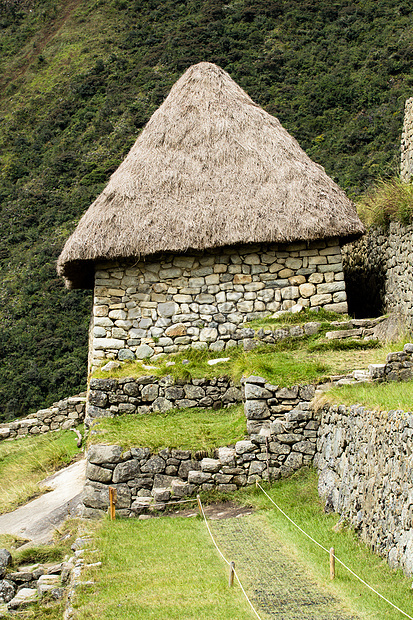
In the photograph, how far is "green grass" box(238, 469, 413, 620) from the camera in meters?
4.53

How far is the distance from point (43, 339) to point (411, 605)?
20015 millimetres

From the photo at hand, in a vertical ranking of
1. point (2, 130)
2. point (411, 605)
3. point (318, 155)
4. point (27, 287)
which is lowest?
point (411, 605)

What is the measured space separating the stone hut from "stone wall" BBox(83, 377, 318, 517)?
229 centimetres

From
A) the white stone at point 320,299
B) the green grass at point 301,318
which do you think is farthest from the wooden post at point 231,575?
the white stone at point 320,299

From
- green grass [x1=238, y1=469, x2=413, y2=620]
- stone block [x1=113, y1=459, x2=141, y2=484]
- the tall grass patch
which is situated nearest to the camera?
green grass [x1=238, y1=469, x2=413, y2=620]

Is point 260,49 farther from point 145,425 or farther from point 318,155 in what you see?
point 145,425

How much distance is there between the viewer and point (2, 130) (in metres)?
34.6

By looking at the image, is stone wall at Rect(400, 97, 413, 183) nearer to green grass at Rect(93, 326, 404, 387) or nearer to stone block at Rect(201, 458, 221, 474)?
green grass at Rect(93, 326, 404, 387)

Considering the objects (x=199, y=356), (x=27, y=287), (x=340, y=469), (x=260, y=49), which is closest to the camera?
(x=340, y=469)

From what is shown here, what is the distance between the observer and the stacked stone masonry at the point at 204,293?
1005 cm

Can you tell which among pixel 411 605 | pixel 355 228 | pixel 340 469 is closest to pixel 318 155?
pixel 355 228

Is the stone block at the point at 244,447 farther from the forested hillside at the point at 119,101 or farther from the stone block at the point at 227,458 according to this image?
the forested hillside at the point at 119,101

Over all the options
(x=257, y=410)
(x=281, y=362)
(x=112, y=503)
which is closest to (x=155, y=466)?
(x=112, y=503)

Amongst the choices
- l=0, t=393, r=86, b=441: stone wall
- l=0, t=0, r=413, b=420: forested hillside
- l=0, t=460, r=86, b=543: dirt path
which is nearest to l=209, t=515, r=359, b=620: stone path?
l=0, t=460, r=86, b=543: dirt path
